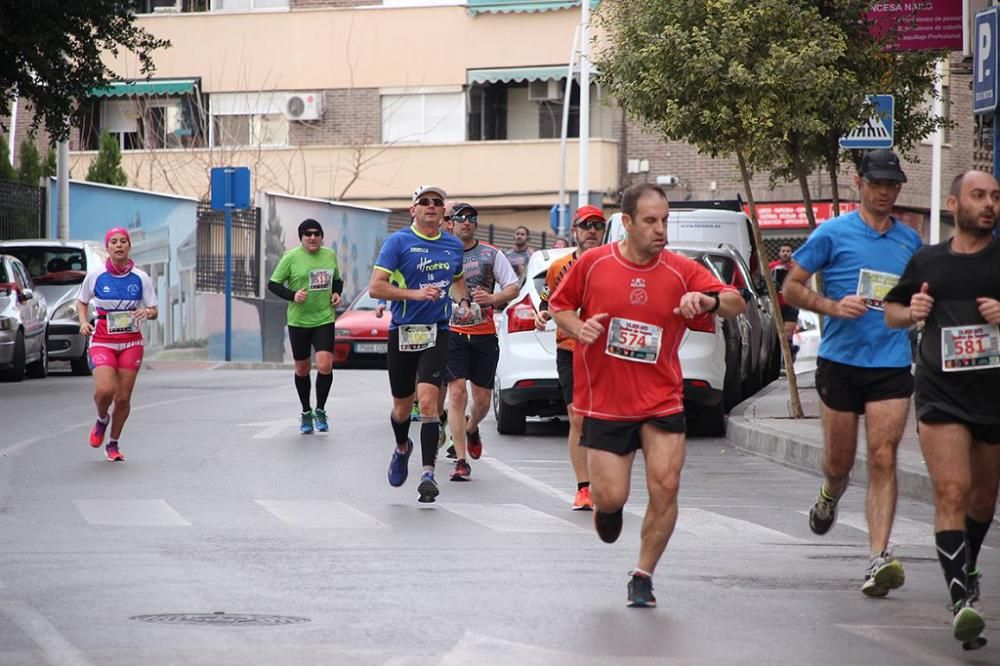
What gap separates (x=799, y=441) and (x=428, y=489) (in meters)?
4.59

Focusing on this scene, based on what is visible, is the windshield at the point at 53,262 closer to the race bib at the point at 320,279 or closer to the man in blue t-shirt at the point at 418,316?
the race bib at the point at 320,279

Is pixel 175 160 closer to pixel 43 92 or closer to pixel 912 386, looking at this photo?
pixel 43 92

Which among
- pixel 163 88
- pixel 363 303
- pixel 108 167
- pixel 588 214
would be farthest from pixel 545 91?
pixel 588 214

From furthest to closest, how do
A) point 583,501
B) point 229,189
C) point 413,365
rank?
point 229,189, point 413,365, point 583,501

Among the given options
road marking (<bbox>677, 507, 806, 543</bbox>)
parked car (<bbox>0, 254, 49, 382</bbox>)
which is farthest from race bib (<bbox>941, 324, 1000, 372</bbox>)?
parked car (<bbox>0, 254, 49, 382</bbox>)

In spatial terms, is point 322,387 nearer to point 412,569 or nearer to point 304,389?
point 304,389

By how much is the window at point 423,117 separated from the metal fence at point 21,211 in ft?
52.3

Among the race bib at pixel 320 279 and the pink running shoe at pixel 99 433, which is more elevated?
the race bib at pixel 320 279

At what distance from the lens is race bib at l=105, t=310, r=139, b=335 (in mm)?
15445

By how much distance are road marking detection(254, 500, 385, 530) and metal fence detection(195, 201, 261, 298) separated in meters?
23.1

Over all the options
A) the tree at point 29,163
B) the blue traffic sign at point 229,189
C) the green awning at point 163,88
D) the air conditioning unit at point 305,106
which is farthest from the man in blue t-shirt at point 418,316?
the green awning at point 163,88

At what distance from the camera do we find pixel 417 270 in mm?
12781

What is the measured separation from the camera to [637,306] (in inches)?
340

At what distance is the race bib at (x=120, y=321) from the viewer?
1545 centimetres
